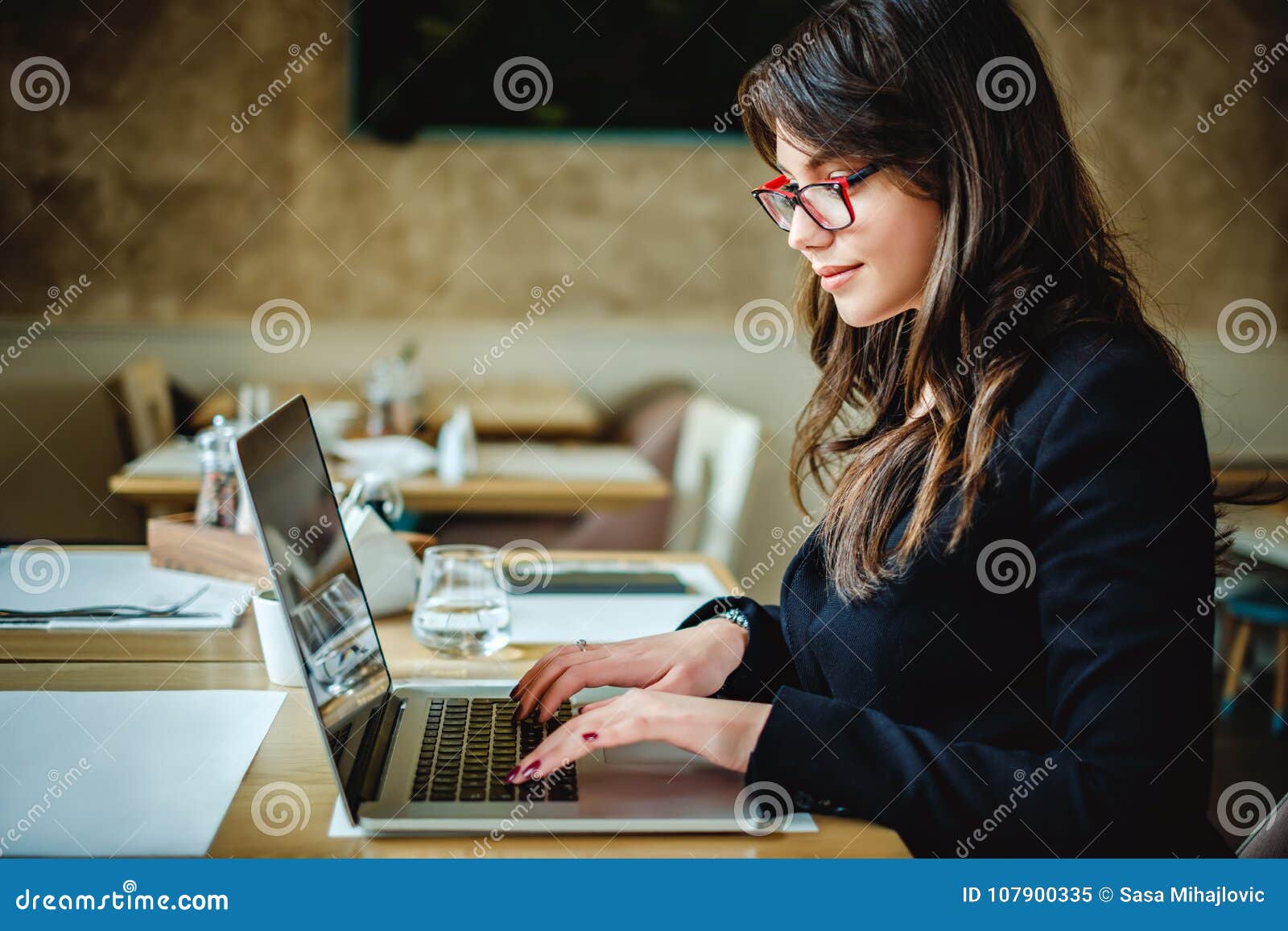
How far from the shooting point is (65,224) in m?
3.75

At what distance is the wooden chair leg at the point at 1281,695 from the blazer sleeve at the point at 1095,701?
7.97ft

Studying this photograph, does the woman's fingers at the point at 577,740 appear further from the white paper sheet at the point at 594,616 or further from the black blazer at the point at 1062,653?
the white paper sheet at the point at 594,616

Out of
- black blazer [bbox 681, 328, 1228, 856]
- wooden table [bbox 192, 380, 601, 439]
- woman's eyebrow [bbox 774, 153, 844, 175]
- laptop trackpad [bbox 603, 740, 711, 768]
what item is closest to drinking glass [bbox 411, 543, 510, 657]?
laptop trackpad [bbox 603, 740, 711, 768]

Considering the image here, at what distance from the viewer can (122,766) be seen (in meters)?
0.91

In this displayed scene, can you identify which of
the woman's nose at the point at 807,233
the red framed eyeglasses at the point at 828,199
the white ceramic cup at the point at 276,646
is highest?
the red framed eyeglasses at the point at 828,199

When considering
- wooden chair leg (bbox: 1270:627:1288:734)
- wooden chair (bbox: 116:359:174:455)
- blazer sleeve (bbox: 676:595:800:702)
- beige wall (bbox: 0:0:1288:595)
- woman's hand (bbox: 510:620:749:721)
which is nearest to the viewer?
woman's hand (bbox: 510:620:749:721)

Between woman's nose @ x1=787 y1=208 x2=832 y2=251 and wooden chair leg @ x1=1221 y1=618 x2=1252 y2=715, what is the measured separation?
97.5 inches

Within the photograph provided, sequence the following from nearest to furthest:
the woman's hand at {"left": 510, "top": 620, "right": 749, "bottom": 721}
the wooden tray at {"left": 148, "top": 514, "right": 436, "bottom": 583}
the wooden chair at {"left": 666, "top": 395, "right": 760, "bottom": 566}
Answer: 1. the woman's hand at {"left": 510, "top": 620, "right": 749, "bottom": 721}
2. the wooden tray at {"left": 148, "top": 514, "right": 436, "bottom": 583}
3. the wooden chair at {"left": 666, "top": 395, "right": 760, "bottom": 566}

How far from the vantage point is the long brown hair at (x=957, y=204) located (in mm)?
978

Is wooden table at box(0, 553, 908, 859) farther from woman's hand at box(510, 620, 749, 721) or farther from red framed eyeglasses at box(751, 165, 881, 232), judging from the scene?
red framed eyeglasses at box(751, 165, 881, 232)

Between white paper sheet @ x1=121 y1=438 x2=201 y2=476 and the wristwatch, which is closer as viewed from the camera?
the wristwatch

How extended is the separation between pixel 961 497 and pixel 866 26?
0.43m

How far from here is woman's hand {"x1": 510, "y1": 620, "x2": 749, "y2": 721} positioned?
3.39ft

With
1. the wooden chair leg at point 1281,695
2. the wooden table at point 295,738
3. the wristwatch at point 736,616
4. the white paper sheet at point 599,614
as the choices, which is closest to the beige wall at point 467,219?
the wooden chair leg at point 1281,695
